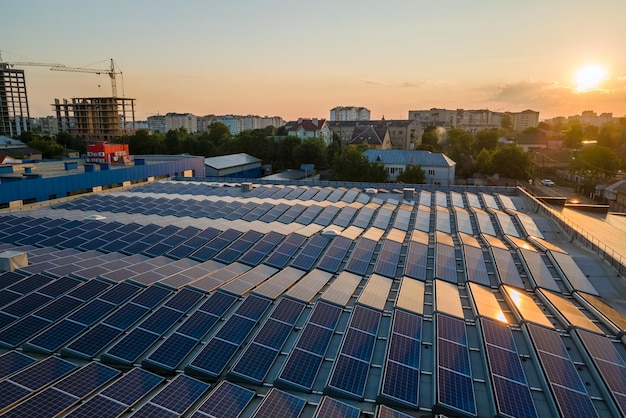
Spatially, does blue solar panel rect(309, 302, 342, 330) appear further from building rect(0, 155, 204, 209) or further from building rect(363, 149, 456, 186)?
building rect(363, 149, 456, 186)

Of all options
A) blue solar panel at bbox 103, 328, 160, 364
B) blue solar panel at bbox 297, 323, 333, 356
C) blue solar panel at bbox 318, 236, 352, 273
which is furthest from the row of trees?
blue solar panel at bbox 103, 328, 160, 364

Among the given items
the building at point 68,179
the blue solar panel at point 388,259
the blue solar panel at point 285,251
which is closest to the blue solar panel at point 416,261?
the blue solar panel at point 388,259

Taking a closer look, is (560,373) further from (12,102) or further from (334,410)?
(12,102)

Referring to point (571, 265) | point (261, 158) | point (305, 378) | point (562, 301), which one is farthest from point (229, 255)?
point (261, 158)

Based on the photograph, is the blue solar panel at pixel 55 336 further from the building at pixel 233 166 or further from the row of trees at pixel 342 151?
the building at pixel 233 166

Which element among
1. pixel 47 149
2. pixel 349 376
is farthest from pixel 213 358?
pixel 47 149

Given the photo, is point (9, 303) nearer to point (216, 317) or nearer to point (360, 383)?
point (216, 317)
